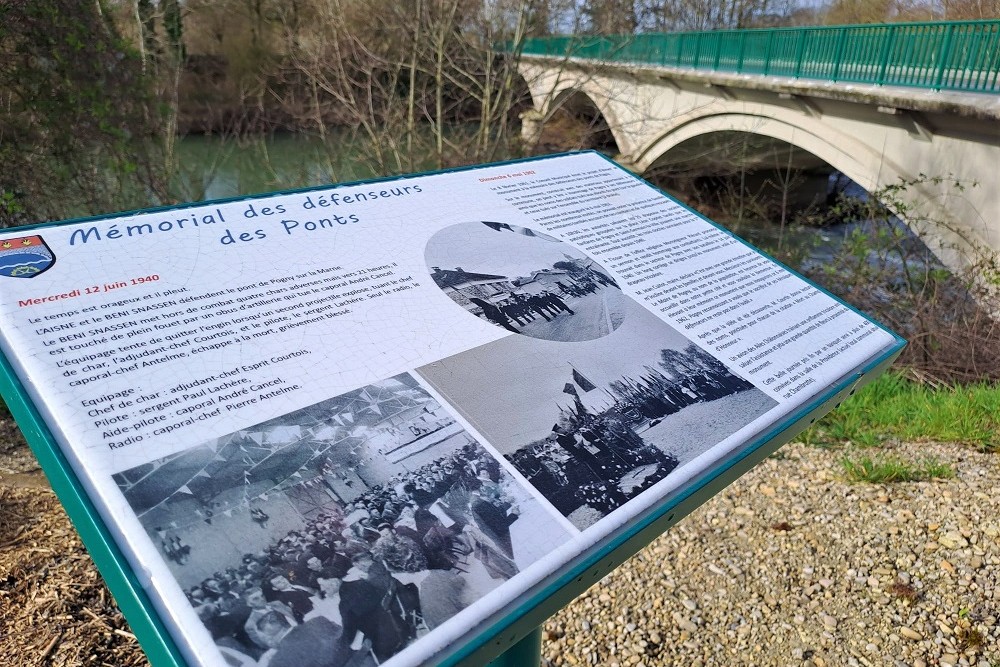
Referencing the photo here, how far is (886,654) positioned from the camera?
2568 millimetres

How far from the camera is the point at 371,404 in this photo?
4.61 ft

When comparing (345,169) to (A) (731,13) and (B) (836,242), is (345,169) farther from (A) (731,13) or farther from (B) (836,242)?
(A) (731,13)

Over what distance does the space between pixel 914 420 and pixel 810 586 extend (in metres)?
2.08

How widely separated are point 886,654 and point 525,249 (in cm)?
204

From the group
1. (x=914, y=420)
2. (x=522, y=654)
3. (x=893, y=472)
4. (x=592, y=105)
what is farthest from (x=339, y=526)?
(x=592, y=105)

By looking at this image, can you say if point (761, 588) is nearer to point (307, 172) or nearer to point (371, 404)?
point (371, 404)

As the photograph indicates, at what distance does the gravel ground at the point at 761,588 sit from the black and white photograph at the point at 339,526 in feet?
5.11

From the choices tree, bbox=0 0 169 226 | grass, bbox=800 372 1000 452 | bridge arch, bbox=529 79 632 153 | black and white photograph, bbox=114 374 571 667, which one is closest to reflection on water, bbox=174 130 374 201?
tree, bbox=0 0 169 226

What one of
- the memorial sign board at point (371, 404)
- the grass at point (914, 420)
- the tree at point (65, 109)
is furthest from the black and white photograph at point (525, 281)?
the tree at point (65, 109)

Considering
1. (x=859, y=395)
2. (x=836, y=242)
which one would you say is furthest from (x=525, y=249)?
(x=836, y=242)

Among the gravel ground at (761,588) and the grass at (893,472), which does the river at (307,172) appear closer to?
the grass at (893,472)

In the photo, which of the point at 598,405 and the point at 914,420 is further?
the point at 914,420

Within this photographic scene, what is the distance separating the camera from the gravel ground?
2.45 m

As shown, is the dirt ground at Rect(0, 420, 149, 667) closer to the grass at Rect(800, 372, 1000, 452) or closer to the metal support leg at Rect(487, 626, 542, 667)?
the metal support leg at Rect(487, 626, 542, 667)
